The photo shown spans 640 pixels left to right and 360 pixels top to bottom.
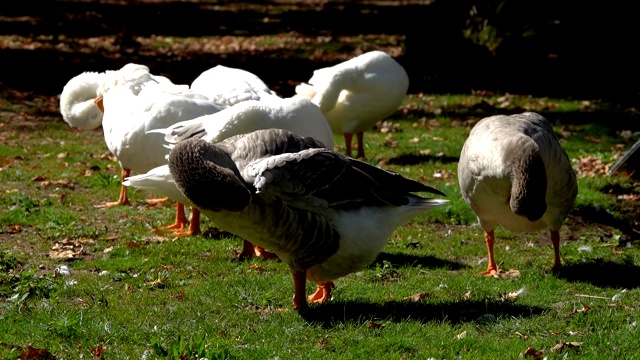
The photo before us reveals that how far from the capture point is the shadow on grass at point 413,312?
591 cm

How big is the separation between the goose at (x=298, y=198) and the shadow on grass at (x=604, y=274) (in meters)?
1.64

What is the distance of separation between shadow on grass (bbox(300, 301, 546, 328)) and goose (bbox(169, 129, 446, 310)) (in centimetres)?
22

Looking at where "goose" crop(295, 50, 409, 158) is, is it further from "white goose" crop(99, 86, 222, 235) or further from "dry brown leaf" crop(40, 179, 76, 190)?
"dry brown leaf" crop(40, 179, 76, 190)

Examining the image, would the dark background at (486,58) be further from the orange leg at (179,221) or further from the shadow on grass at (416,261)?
the shadow on grass at (416,261)

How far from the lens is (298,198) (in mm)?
5836

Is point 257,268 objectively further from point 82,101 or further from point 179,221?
point 82,101

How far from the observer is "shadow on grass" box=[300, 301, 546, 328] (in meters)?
5.91

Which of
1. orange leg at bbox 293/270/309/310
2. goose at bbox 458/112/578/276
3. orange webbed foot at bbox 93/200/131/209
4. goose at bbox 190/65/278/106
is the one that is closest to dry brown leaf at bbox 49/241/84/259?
orange webbed foot at bbox 93/200/131/209

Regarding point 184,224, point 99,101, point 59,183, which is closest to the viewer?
point 184,224

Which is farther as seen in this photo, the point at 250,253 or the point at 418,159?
the point at 418,159

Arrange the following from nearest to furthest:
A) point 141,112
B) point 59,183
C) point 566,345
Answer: point 566,345, point 141,112, point 59,183

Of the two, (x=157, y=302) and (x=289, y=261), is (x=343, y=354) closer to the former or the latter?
(x=289, y=261)

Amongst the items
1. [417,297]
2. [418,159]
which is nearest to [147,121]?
[417,297]

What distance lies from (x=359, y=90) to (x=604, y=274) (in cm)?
515
